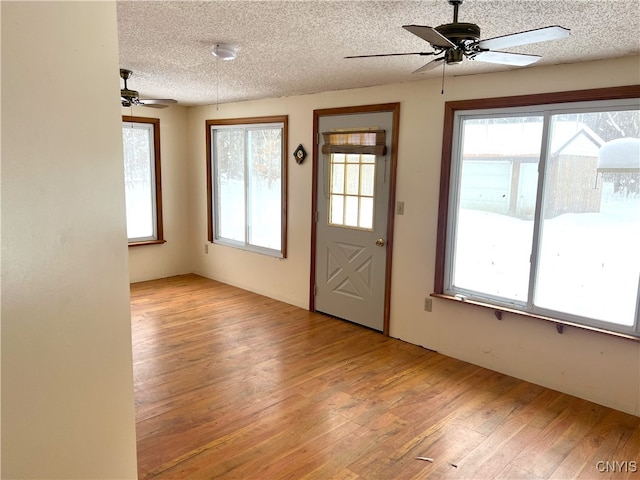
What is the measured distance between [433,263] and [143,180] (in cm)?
413

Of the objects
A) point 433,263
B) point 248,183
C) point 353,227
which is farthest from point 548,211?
point 248,183

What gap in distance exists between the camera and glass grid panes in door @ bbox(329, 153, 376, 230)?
4488 mm

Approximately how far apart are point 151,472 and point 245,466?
49 cm

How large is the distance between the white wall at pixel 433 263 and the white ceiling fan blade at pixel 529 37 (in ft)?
4.71

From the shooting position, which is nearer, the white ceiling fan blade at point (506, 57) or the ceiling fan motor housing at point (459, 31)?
the ceiling fan motor housing at point (459, 31)

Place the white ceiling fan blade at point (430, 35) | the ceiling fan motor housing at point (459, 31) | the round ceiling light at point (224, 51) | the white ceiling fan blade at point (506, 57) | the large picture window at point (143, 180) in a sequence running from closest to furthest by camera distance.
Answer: the white ceiling fan blade at point (430, 35), the ceiling fan motor housing at point (459, 31), the white ceiling fan blade at point (506, 57), the round ceiling light at point (224, 51), the large picture window at point (143, 180)

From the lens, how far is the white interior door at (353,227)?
4398 mm

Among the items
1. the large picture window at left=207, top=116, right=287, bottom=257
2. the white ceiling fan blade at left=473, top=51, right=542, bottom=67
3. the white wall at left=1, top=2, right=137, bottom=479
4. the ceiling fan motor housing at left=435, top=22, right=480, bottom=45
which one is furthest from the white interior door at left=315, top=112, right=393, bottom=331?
the white wall at left=1, top=2, right=137, bottom=479

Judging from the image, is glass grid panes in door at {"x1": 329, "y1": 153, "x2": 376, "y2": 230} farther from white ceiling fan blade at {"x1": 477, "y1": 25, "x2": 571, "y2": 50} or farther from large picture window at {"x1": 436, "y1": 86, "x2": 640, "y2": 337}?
white ceiling fan blade at {"x1": 477, "y1": 25, "x2": 571, "y2": 50}

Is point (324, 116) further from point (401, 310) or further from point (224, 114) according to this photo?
point (401, 310)

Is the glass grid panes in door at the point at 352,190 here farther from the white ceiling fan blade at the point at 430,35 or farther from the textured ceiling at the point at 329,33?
the white ceiling fan blade at the point at 430,35

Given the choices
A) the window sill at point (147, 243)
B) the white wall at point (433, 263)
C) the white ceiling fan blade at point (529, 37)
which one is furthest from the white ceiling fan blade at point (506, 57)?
the window sill at point (147, 243)

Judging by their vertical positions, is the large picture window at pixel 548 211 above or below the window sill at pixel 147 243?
above

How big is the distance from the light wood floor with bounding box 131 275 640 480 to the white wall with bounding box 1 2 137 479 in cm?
162
